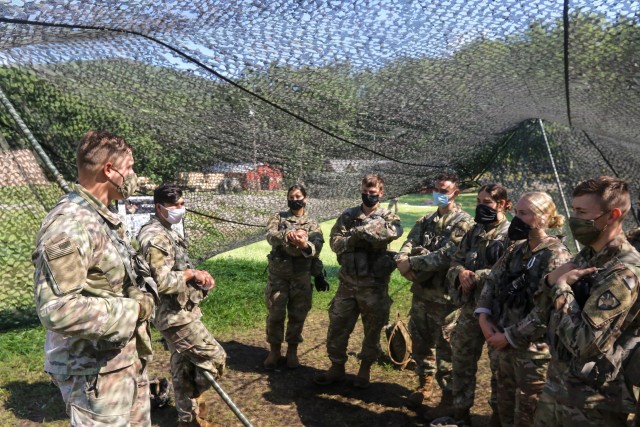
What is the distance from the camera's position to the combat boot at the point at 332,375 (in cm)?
514

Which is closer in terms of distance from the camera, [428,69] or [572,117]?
[428,69]

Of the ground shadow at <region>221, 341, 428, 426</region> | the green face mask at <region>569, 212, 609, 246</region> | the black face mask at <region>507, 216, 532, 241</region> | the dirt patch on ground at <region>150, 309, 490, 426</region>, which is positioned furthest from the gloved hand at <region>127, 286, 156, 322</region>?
the ground shadow at <region>221, 341, 428, 426</region>

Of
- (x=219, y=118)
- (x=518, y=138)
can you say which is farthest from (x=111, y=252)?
(x=518, y=138)

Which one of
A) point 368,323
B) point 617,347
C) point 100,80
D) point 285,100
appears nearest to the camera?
point 617,347

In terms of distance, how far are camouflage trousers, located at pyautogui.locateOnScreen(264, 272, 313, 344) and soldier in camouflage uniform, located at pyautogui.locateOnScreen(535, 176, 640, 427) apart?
11.5 ft

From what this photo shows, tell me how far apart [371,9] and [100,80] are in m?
1.79

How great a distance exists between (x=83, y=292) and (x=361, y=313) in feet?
10.9

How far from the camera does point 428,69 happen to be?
10.9 feet

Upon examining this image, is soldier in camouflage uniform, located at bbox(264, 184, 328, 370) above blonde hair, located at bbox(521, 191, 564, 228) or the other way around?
the other way around

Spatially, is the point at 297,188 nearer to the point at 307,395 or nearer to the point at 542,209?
the point at 307,395

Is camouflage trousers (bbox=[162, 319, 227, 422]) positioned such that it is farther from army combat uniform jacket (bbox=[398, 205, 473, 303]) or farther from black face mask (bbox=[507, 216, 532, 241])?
black face mask (bbox=[507, 216, 532, 241])

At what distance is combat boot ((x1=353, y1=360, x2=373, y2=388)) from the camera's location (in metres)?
5.07

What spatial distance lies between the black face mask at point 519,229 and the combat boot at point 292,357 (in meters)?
3.08

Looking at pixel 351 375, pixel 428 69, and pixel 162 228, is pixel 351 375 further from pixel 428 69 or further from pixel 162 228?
pixel 428 69
